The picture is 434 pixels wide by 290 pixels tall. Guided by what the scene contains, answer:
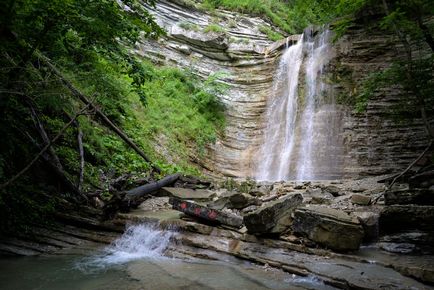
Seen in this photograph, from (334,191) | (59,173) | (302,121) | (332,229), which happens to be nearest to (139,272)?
(332,229)

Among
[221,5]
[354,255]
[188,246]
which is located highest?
[221,5]

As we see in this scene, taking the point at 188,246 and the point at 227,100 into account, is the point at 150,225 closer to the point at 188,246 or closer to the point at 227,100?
the point at 188,246

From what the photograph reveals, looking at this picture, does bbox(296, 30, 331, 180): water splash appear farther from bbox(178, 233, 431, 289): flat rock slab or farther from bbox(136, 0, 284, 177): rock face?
bbox(178, 233, 431, 289): flat rock slab

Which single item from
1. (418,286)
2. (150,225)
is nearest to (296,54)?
(150,225)

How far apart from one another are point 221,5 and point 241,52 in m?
5.99

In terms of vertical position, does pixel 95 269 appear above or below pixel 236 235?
below

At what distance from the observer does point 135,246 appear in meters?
5.89

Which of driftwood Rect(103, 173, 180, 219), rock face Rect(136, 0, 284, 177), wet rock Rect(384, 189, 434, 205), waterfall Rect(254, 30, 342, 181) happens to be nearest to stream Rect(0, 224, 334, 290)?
driftwood Rect(103, 173, 180, 219)

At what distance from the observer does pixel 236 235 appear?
5.52 m

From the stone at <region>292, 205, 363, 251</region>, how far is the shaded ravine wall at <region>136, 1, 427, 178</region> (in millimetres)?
8058

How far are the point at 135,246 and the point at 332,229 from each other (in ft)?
10.7

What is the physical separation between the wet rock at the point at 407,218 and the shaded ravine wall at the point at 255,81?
23.5ft

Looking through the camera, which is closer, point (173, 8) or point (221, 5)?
point (173, 8)

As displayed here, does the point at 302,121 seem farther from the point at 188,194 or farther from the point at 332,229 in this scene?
the point at 332,229
